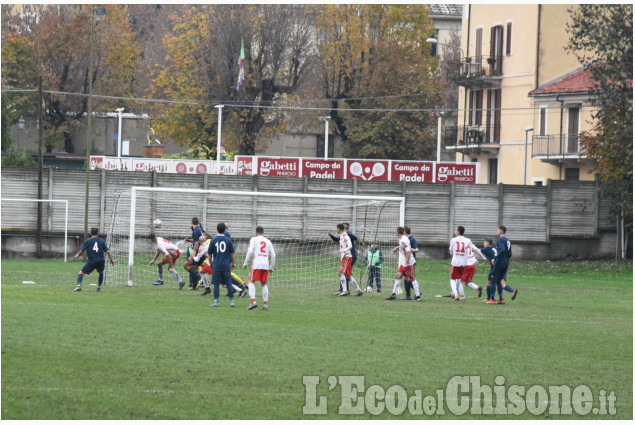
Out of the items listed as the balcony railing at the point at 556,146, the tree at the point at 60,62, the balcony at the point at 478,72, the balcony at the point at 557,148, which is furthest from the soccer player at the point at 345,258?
the tree at the point at 60,62

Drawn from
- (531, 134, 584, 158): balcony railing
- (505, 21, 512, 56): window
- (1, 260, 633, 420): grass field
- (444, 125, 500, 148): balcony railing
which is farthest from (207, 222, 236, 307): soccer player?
(444, 125, 500, 148): balcony railing

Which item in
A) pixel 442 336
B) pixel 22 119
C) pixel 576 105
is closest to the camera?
pixel 442 336

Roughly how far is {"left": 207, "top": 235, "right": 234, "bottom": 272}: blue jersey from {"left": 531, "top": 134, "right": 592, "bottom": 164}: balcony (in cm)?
3288

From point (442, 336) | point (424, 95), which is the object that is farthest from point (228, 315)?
point (424, 95)

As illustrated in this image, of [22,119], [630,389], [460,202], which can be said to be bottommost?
[630,389]

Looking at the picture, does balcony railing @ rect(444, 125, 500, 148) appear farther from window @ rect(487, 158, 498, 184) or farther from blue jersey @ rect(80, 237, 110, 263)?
blue jersey @ rect(80, 237, 110, 263)

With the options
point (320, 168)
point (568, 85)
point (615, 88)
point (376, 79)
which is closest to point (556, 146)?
point (568, 85)

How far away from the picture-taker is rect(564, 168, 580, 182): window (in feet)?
174

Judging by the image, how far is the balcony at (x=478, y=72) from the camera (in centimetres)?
5859

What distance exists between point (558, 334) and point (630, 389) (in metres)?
5.28

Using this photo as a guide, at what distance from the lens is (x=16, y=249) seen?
1560 inches

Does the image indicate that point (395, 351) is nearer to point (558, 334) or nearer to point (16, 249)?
point (558, 334)

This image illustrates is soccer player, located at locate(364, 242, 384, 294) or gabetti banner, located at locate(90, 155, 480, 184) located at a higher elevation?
gabetti banner, located at locate(90, 155, 480, 184)

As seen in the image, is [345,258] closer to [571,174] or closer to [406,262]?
[406,262]
